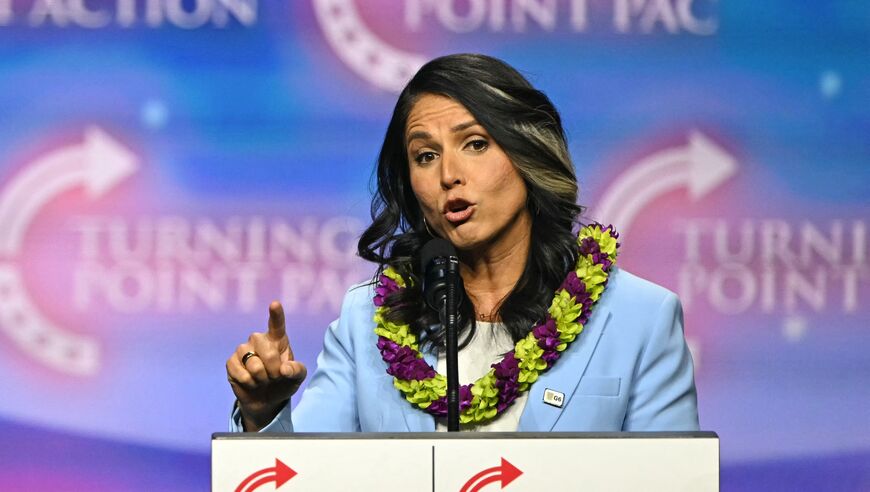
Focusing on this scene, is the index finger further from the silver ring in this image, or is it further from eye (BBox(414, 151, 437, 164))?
eye (BBox(414, 151, 437, 164))

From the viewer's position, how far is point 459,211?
8.47 ft

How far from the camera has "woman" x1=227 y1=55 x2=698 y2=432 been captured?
8.18ft

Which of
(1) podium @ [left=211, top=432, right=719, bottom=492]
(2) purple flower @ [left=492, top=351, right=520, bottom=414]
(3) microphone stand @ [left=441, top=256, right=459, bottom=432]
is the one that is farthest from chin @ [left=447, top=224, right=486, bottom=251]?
(1) podium @ [left=211, top=432, right=719, bottom=492]

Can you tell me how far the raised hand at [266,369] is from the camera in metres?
2.07

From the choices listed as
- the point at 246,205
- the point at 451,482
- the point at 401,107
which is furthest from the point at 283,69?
the point at 451,482

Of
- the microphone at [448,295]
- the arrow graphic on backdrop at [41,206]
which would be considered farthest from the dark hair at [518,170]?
the arrow graphic on backdrop at [41,206]

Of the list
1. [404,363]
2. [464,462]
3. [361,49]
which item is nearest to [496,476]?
[464,462]

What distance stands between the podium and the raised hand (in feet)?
1.12

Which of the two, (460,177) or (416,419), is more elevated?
(460,177)

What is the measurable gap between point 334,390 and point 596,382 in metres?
0.53

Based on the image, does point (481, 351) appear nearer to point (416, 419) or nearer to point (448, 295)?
point (416, 419)

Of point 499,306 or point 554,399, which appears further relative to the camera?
point 499,306

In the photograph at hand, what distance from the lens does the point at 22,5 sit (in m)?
3.67

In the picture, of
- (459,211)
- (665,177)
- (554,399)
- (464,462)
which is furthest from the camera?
(665,177)
